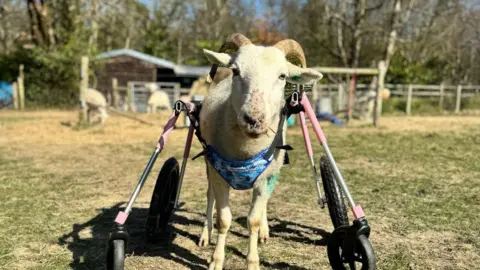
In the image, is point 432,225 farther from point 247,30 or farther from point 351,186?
point 247,30

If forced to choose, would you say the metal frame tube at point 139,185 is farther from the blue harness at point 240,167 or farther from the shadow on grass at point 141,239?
the shadow on grass at point 141,239

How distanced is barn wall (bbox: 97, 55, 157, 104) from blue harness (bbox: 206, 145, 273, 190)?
2894 centimetres

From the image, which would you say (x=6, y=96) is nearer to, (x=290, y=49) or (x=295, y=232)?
(x=295, y=232)

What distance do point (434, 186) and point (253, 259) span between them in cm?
429

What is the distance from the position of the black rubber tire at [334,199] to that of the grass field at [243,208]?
0.41 m

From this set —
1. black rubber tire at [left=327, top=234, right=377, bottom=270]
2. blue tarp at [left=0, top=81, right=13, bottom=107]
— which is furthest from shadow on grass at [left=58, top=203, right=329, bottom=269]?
blue tarp at [left=0, top=81, right=13, bottom=107]

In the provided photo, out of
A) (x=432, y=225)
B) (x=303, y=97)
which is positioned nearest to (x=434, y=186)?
(x=432, y=225)

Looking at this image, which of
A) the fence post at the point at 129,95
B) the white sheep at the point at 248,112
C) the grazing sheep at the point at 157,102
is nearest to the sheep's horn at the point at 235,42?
the white sheep at the point at 248,112

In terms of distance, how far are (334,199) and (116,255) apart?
2096 millimetres

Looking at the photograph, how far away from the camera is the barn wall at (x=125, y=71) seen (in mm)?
31766

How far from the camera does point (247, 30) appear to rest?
47.7m

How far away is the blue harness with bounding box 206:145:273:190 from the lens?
387 centimetres

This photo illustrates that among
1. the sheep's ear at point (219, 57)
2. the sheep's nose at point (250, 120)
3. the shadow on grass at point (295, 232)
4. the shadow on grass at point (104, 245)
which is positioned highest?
the sheep's ear at point (219, 57)

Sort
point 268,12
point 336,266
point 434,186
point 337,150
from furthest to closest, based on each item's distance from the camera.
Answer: point 268,12 < point 337,150 < point 434,186 < point 336,266
